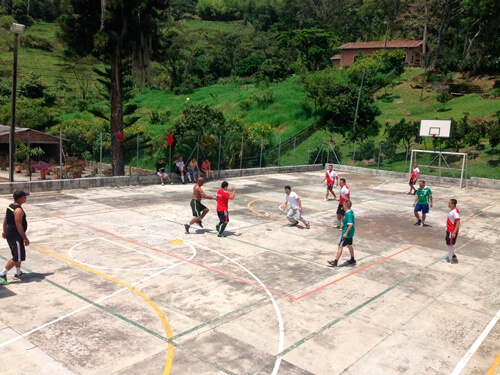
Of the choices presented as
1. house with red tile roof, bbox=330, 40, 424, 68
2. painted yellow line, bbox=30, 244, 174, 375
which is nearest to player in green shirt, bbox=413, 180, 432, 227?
painted yellow line, bbox=30, 244, 174, 375

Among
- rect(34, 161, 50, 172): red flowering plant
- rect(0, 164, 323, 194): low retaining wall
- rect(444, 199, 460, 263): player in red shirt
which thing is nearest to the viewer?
rect(444, 199, 460, 263): player in red shirt

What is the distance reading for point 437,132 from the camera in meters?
34.4

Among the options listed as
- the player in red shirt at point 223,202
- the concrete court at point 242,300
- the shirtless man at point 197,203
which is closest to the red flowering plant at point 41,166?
the concrete court at point 242,300

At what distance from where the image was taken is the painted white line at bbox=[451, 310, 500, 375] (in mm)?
7160

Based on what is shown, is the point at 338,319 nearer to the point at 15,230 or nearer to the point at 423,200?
the point at 15,230

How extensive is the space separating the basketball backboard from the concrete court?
60.2ft

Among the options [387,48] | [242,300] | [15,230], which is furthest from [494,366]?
[387,48]

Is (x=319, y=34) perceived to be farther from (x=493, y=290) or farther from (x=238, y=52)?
(x=493, y=290)

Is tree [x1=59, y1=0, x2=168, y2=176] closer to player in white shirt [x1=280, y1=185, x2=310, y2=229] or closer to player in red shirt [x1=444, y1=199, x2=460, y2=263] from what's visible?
player in white shirt [x1=280, y1=185, x2=310, y2=229]

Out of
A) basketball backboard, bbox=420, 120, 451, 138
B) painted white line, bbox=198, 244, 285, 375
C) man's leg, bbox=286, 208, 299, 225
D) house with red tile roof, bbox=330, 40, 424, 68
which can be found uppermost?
house with red tile roof, bbox=330, 40, 424, 68

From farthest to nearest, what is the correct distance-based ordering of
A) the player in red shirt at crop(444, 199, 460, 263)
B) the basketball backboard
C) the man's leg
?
the basketball backboard
the man's leg
the player in red shirt at crop(444, 199, 460, 263)

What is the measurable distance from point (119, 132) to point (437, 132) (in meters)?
23.5

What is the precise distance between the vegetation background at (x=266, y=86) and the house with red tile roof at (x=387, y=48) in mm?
2760

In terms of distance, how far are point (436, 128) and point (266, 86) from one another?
30.4m
